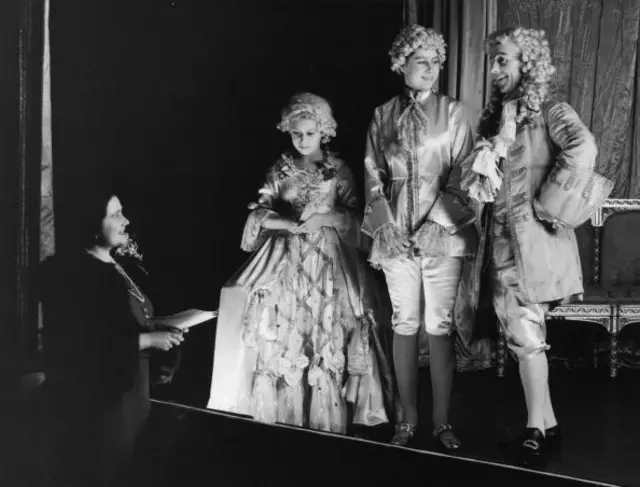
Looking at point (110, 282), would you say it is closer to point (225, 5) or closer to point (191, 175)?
point (191, 175)

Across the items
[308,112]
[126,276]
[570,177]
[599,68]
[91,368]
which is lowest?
[91,368]

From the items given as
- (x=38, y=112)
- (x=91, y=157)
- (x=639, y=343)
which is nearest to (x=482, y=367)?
(x=639, y=343)

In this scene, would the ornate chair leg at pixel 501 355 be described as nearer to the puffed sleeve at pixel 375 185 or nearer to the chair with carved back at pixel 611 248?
the chair with carved back at pixel 611 248

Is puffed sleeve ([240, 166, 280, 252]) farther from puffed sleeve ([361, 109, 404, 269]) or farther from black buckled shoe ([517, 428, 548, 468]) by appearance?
black buckled shoe ([517, 428, 548, 468])

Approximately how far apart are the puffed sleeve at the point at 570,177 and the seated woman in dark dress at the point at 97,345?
4.65ft

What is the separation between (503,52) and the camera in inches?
102

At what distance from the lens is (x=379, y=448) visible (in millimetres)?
2791

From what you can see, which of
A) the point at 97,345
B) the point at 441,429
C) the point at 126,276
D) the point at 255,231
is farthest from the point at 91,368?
the point at 441,429

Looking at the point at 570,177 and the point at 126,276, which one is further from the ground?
the point at 570,177

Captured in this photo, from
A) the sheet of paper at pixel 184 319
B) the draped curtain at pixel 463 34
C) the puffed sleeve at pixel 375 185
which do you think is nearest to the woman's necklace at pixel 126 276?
the sheet of paper at pixel 184 319

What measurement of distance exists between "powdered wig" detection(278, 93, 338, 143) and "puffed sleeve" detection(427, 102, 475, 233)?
0.44 meters

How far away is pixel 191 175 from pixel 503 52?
1223 millimetres

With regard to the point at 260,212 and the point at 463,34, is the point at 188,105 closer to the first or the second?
the point at 260,212

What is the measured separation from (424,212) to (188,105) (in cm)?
102
